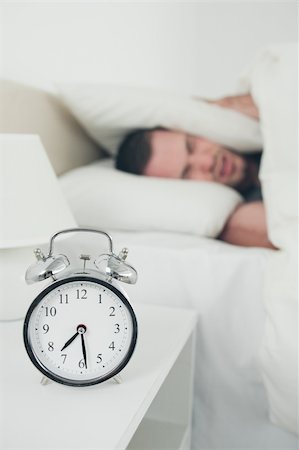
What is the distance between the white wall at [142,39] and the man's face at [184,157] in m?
0.51

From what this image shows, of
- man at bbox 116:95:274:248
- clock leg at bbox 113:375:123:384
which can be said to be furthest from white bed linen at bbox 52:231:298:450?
clock leg at bbox 113:375:123:384

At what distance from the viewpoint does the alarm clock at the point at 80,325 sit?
626mm

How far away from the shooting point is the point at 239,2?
1.59 m

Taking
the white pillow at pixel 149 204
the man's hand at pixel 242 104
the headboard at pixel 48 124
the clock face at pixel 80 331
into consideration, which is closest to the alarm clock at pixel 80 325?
the clock face at pixel 80 331

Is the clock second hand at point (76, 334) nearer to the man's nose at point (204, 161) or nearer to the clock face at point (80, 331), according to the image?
the clock face at point (80, 331)

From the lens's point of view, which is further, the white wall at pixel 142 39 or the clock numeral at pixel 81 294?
the white wall at pixel 142 39

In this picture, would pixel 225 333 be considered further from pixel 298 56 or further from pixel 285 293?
pixel 298 56

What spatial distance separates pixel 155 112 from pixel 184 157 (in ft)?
0.44

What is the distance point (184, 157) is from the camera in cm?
125

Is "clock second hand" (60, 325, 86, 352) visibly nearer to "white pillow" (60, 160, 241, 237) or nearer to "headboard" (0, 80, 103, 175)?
"white pillow" (60, 160, 241, 237)

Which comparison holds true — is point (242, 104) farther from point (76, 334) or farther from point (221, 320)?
point (76, 334)

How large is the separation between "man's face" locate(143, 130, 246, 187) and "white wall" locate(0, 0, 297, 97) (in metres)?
0.51

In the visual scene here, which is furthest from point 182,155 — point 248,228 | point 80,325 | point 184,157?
point 80,325

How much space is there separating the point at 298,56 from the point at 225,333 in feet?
1.92
